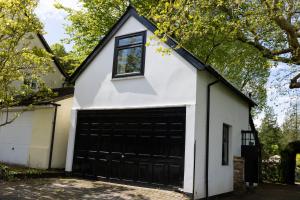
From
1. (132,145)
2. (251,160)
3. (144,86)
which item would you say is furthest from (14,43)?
(251,160)

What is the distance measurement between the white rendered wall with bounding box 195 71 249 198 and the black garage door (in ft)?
2.16

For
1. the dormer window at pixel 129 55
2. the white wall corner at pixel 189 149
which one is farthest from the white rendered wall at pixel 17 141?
the white wall corner at pixel 189 149

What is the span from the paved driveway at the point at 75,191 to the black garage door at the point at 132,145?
0.62 metres

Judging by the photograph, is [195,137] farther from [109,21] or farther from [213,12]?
[109,21]

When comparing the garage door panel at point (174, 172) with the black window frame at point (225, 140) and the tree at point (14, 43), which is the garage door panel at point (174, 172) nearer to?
the black window frame at point (225, 140)

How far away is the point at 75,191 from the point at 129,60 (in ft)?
18.7

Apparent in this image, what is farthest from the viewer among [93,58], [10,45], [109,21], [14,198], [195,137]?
[109,21]

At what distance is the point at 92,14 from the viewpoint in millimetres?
24891

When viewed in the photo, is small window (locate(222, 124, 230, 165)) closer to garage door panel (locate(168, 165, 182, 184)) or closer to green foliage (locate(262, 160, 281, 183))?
garage door panel (locate(168, 165, 182, 184))

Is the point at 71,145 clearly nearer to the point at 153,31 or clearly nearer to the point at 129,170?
the point at 129,170

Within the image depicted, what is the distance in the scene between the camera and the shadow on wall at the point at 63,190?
33.1 ft

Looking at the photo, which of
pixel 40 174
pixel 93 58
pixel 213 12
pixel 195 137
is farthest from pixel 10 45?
pixel 213 12

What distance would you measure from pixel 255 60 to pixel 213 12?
5.25 m

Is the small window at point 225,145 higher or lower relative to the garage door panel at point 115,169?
higher
